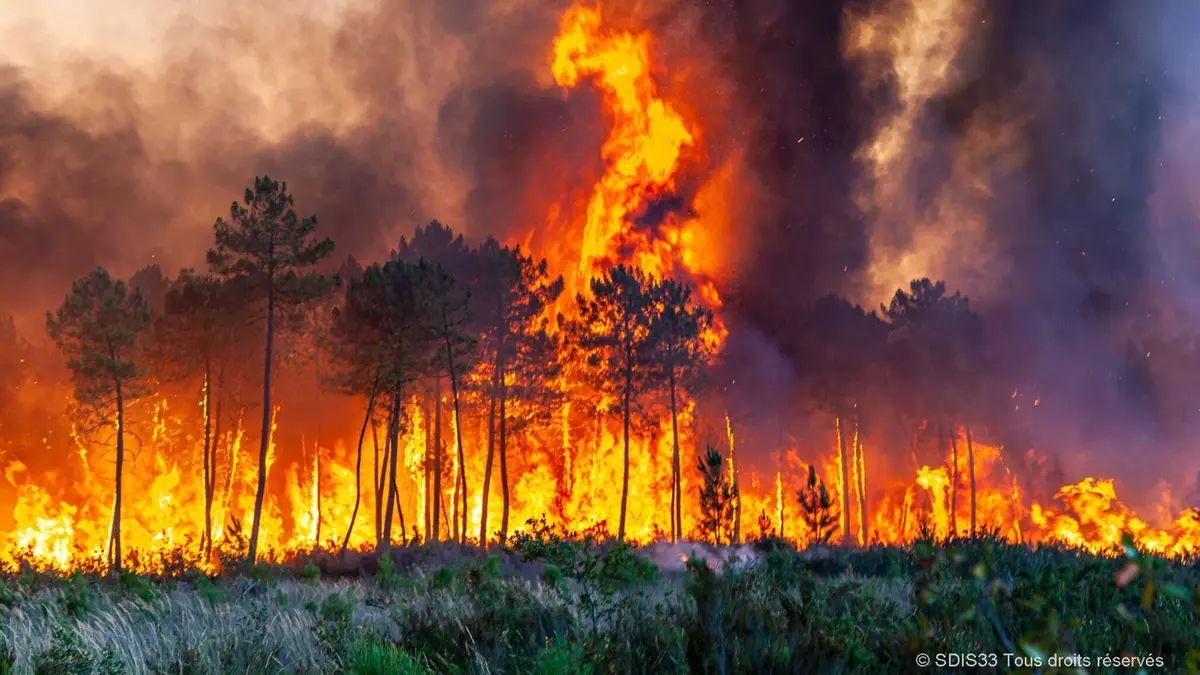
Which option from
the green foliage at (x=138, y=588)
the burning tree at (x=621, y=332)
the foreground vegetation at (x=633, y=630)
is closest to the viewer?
the foreground vegetation at (x=633, y=630)

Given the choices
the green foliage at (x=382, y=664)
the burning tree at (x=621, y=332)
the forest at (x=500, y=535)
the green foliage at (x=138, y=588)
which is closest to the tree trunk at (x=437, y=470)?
the forest at (x=500, y=535)

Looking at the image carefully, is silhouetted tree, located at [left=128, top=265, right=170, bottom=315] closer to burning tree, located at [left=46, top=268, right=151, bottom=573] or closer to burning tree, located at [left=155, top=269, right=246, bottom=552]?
burning tree, located at [left=155, top=269, right=246, bottom=552]

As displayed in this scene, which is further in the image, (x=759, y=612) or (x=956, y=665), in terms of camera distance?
(x=759, y=612)

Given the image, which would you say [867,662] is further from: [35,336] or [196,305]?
[35,336]

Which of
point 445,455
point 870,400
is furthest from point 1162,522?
point 445,455

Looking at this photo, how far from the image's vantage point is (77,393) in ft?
114

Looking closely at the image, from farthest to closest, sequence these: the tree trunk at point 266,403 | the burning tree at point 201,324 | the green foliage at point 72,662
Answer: the burning tree at point 201,324 → the tree trunk at point 266,403 → the green foliage at point 72,662

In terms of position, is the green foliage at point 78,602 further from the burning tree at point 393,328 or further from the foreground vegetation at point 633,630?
the burning tree at point 393,328

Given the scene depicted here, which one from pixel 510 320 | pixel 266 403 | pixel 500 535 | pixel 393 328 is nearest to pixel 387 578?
pixel 500 535

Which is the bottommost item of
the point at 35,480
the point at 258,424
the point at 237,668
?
the point at 237,668

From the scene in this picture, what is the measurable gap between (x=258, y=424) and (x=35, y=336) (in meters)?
28.1

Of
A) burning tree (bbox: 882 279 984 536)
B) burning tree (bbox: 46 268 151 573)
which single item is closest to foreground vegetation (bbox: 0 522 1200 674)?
burning tree (bbox: 46 268 151 573)

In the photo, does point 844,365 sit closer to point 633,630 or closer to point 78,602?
point 78,602

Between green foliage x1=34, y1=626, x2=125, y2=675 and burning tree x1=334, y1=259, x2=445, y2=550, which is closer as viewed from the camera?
green foliage x1=34, y1=626, x2=125, y2=675
